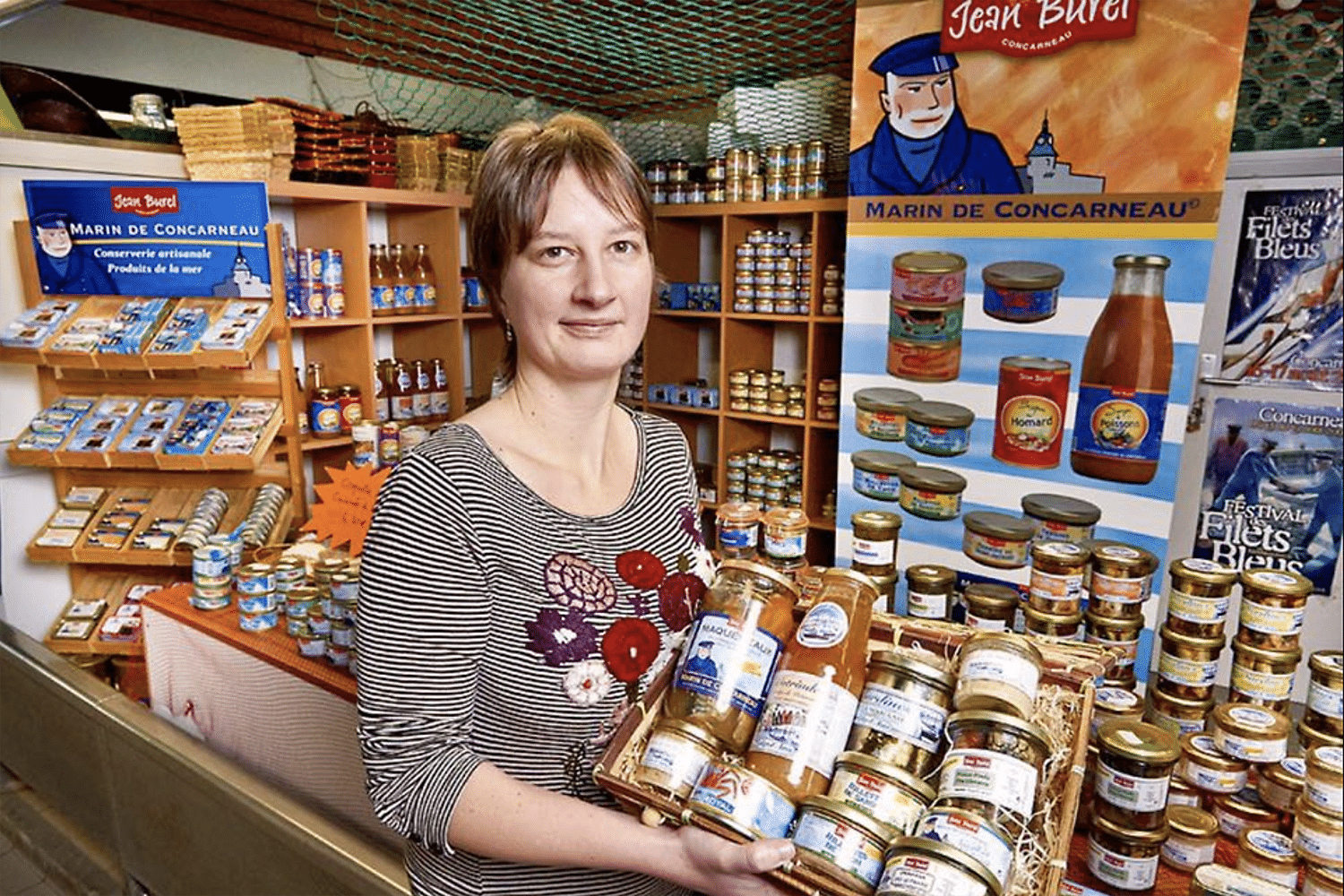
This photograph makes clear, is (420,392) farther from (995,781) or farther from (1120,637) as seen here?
(995,781)

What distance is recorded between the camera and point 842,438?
140 inches

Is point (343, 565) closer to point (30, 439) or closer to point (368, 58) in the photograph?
point (30, 439)

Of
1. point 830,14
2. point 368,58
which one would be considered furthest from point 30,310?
point 830,14

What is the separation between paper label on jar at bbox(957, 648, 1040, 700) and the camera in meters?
0.94

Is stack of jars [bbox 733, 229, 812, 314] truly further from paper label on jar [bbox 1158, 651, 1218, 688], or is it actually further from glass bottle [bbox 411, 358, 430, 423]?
paper label on jar [bbox 1158, 651, 1218, 688]

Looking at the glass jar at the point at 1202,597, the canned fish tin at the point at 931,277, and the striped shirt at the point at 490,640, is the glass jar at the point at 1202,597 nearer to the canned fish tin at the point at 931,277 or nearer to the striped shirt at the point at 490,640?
the striped shirt at the point at 490,640

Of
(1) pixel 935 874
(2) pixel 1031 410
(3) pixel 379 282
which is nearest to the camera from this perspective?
(1) pixel 935 874

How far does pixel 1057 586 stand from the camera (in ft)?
4.98

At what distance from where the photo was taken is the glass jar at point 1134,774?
1.10 m

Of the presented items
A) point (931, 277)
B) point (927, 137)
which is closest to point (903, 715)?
point (931, 277)

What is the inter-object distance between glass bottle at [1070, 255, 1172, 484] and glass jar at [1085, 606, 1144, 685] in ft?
5.07

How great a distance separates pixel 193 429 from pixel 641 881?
7.61 feet

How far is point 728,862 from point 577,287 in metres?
0.67

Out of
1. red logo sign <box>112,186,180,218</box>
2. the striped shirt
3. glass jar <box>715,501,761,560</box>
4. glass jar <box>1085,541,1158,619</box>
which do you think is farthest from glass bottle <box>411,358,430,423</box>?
glass jar <box>1085,541,1158,619</box>
